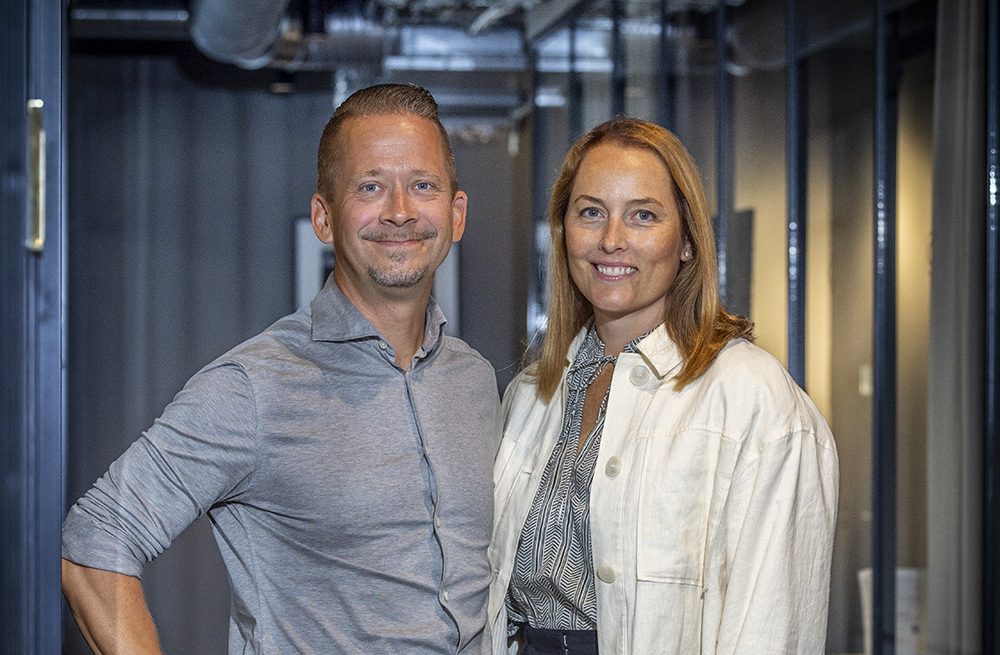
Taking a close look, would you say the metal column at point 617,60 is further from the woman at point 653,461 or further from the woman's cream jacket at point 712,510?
the woman's cream jacket at point 712,510

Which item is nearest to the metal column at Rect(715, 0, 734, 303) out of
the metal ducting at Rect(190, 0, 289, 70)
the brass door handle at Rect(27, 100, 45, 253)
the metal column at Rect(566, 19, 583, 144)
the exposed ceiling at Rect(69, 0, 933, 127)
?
the exposed ceiling at Rect(69, 0, 933, 127)

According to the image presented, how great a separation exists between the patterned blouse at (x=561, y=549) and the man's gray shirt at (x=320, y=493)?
134 millimetres

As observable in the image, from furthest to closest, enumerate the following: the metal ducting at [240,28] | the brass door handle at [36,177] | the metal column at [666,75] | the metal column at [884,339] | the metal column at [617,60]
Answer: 1. the metal column at [617,60]
2. the metal column at [666,75]
3. the metal ducting at [240,28]
4. the metal column at [884,339]
5. the brass door handle at [36,177]

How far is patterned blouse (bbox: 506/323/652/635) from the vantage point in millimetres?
1793

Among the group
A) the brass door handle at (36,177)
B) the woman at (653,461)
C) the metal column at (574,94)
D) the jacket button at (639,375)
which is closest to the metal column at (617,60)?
the metal column at (574,94)

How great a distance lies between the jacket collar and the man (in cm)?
35

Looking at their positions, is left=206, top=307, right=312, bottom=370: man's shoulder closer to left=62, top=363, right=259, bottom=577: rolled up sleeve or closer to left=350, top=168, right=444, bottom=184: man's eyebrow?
left=62, top=363, right=259, bottom=577: rolled up sleeve

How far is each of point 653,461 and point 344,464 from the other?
1.78ft

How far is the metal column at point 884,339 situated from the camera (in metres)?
3.34

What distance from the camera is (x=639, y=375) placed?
1.83 metres

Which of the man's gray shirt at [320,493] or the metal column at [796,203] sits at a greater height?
the metal column at [796,203]

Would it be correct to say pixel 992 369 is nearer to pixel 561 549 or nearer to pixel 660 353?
pixel 660 353

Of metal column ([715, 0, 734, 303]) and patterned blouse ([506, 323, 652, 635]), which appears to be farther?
metal column ([715, 0, 734, 303])

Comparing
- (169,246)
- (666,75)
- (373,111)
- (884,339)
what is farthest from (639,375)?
(169,246)
